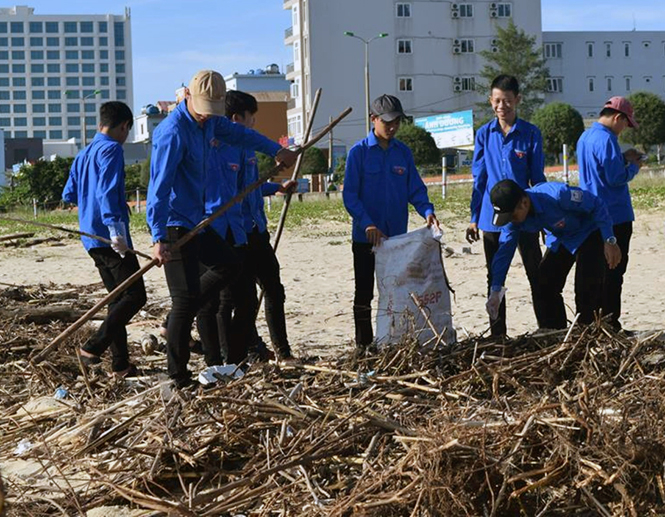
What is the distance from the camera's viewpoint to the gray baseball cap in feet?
22.2

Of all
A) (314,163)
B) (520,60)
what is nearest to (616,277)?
(314,163)

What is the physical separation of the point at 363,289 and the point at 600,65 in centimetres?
9109

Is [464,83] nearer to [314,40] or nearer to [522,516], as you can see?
[314,40]

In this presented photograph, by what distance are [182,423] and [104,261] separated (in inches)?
97.4

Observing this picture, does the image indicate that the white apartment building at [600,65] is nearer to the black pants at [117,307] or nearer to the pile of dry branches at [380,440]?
the black pants at [117,307]

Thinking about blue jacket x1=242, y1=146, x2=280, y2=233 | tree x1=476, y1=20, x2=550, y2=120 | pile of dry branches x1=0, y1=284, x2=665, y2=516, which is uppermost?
tree x1=476, y1=20, x2=550, y2=120

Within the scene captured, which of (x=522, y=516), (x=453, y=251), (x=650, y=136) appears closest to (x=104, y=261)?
(x=522, y=516)

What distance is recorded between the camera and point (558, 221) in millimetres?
6328

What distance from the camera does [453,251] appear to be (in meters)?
14.2

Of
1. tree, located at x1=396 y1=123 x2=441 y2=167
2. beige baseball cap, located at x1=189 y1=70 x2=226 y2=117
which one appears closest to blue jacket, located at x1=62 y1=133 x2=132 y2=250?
beige baseball cap, located at x1=189 y1=70 x2=226 y2=117

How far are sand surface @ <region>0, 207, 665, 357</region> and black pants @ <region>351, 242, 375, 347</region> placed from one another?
357 mm

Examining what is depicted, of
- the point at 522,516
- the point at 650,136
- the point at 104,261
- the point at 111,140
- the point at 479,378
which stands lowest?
the point at 522,516

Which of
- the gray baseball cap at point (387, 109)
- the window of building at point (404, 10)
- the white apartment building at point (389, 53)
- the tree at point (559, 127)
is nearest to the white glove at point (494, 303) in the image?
the gray baseball cap at point (387, 109)

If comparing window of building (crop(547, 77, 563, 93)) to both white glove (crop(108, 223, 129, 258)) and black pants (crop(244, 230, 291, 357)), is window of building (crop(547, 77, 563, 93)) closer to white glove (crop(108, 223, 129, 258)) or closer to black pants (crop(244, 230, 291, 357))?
black pants (crop(244, 230, 291, 357))
